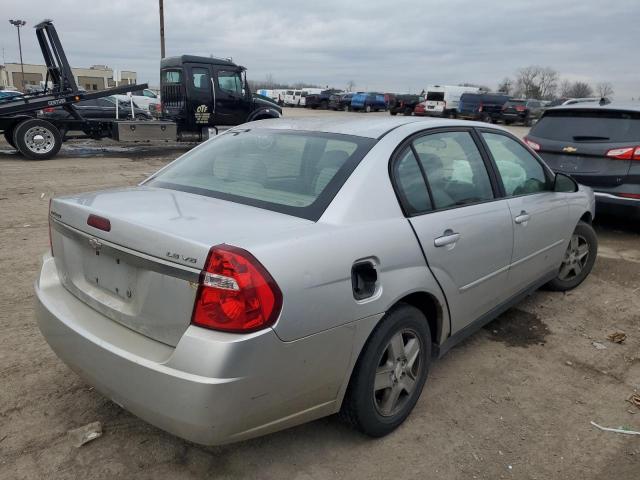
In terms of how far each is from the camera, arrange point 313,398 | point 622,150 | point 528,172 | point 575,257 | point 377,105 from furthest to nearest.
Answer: point 377,105, point 622,150, point 575,257, point 528,172, point 313,398

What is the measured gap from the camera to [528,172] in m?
3.94

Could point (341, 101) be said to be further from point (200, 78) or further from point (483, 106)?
point (200, 78)

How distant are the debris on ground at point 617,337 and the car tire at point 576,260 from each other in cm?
79

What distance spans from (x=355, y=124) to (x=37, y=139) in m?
12.2

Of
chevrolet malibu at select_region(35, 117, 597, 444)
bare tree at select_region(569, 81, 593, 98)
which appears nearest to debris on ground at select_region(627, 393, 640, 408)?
chevrolet malibu at select_region(35, 117, 597, 444)

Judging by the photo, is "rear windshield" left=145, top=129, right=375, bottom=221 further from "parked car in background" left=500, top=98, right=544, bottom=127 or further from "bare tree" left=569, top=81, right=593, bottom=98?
"bare tree" left=569, top=81, right=593, bottom=98

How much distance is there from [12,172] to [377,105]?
37484 mm

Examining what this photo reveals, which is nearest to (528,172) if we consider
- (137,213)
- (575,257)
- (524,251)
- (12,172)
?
(524,251)

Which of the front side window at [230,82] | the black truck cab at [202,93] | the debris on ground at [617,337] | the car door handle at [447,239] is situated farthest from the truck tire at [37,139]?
the debris on ground at [617,337]

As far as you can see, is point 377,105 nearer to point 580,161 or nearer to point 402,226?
point 580,161

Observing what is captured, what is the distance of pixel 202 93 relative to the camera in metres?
14.9

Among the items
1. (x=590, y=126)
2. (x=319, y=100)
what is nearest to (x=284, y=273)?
(x=590, y=126)

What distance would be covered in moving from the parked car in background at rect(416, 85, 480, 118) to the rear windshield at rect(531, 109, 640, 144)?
3099 cm

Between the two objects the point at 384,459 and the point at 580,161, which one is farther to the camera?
the point at 580,161
